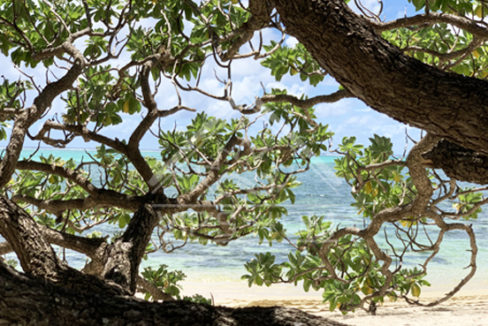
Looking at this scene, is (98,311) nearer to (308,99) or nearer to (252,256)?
(308,99)

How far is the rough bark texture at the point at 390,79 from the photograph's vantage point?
1.31 m

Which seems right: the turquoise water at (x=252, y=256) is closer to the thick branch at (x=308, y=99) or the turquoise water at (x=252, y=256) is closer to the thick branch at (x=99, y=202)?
the thick branch at (x=99, y=202)

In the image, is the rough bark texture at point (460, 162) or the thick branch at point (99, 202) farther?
the thick branch at point (99, 202)

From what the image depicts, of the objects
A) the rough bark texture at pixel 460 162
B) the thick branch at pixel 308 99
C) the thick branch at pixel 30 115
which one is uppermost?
the thick branch at pixel 308 99

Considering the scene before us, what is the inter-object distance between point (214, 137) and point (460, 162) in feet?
7.47

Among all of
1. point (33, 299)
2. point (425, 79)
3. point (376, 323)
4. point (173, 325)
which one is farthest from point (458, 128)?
point (376, 323)

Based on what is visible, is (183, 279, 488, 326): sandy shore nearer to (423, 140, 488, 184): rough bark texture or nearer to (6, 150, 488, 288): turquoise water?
(6, 150, 488, 288): turquoise water

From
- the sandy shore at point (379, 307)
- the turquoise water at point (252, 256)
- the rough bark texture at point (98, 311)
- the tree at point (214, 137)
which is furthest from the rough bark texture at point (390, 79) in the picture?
the turquoise water at point (252, 256)

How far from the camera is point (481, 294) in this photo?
11.2 meters

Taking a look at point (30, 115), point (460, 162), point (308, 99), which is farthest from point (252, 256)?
point (460, 162)

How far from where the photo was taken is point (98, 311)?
1.28m

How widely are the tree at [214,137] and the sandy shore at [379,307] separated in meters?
4.32

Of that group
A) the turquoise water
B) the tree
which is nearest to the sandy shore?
the turquoise water

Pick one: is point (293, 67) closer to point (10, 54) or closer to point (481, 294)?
point (10, 54)
